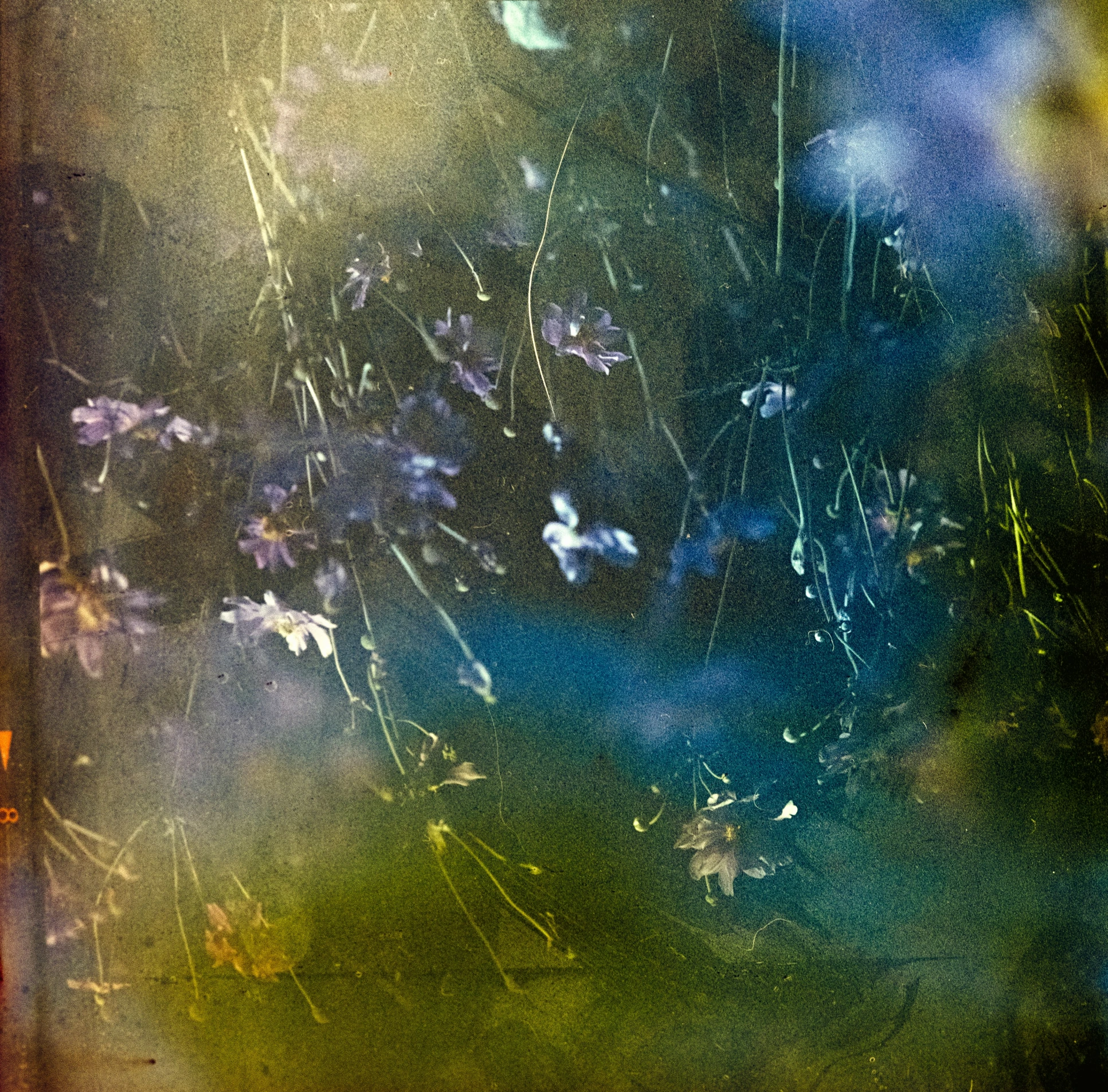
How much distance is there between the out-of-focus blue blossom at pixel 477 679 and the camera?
2.33 m

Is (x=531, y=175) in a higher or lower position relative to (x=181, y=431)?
higher

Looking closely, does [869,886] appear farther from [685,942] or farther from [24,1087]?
[24,1087]

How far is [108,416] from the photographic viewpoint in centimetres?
230

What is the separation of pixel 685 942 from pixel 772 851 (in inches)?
16.8

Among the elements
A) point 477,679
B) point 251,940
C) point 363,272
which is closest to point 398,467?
point 363,272

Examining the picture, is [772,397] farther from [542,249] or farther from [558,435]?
[542,249]

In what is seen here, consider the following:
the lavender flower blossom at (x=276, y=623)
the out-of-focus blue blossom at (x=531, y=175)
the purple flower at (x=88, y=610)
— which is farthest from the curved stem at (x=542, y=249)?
the purple flower at (x=88, y=610)

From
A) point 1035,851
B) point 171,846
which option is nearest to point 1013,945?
point 1035,851

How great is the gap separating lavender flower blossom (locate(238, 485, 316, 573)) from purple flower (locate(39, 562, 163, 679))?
36 cm

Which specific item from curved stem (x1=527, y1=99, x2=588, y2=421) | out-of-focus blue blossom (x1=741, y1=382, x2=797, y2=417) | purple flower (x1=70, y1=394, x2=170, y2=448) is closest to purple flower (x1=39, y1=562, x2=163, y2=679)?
purple flower (x1=70, y1=394, x2=170, y2=448)

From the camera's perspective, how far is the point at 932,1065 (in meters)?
2.39

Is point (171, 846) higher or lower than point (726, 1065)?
higher

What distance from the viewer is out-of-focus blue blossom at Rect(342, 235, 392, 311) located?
7.51ft

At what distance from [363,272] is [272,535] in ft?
3.02
